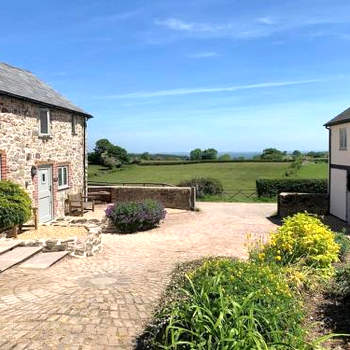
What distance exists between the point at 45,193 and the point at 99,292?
10681mm

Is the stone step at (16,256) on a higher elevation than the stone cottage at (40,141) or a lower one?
lower

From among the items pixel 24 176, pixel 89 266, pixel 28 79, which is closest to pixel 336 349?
pixel 89 266

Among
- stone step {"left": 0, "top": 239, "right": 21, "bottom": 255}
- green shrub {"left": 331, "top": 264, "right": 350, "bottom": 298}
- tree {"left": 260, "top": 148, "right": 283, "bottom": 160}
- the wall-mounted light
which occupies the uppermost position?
tree {"left": 260, "top": 148, "right": 283, "bottom": 160}

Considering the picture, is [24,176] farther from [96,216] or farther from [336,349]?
[336,349]

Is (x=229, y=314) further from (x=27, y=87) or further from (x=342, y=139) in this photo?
(x=342, y=139)

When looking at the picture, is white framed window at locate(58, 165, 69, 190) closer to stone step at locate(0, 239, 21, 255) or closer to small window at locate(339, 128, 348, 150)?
stone step at locate(0, 239, 21, 255)

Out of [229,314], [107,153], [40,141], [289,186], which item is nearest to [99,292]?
[229,314]

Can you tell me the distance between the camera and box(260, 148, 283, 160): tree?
62.0 m

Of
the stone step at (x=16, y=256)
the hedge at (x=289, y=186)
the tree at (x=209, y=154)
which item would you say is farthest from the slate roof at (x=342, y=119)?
the tree at (x=209, y=154)

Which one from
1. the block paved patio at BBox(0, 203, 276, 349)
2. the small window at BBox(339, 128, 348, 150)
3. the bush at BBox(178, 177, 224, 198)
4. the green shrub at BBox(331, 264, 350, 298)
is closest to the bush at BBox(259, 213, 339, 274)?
the green shrub at BBox(331, 264, 350, 298)

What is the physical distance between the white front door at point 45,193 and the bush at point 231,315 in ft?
41.6

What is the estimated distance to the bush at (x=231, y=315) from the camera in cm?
416

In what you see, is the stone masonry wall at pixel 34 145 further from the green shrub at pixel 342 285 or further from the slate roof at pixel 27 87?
the green shrub at pixel 342 285

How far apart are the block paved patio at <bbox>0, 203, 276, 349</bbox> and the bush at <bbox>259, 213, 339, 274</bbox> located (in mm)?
2386
